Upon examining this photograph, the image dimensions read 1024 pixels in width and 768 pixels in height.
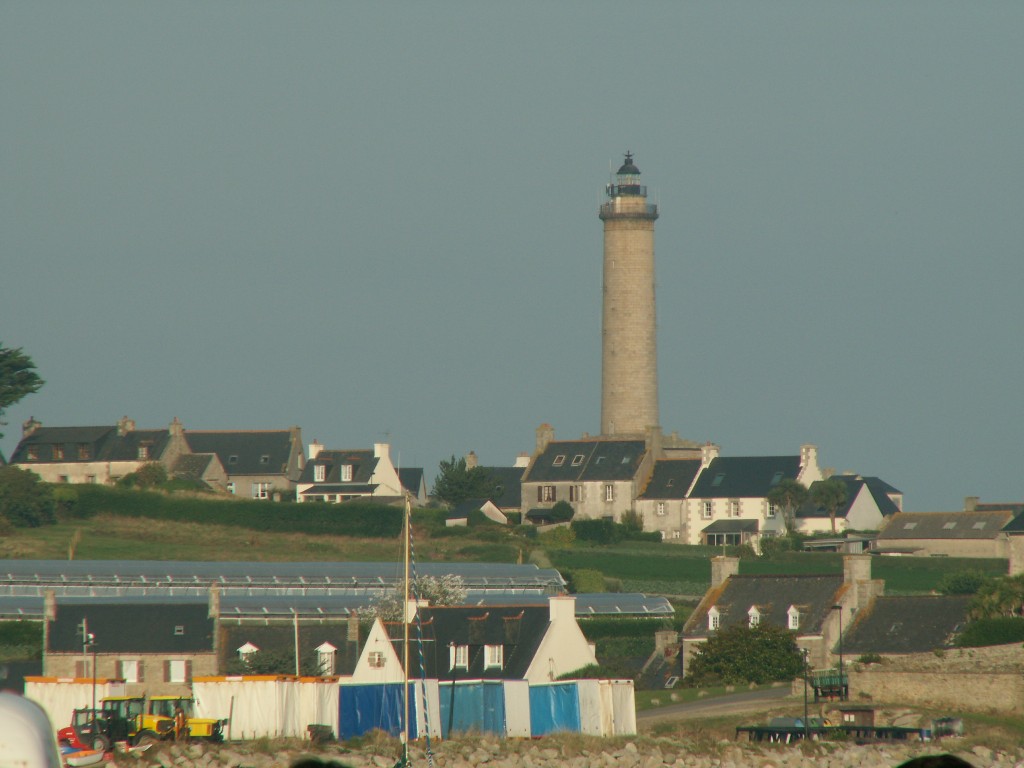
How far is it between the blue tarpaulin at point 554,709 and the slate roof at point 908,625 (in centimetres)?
1328

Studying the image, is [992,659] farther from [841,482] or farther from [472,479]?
[472,479]

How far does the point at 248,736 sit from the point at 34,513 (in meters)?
41.4

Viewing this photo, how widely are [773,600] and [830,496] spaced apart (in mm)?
31817

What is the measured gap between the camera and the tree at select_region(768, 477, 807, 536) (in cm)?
8044

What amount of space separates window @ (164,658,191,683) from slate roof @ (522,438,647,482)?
4128 centimetres

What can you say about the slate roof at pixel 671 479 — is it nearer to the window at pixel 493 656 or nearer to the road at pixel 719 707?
the window at pixel 493 656

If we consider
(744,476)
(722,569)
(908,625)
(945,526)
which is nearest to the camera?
(908,625)

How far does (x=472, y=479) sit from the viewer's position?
86562 millimetres

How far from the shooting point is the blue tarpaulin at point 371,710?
33906 mm

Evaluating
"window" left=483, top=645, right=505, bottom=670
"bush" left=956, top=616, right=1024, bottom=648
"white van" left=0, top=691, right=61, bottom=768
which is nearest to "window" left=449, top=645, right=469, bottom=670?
"window" left=483, top=645, right=505, bottom=670

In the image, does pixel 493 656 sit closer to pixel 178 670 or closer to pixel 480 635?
pixel 480 635

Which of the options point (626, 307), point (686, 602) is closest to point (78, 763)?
point (686, 602)

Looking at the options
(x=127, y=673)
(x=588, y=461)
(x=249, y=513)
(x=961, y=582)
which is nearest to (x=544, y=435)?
(x=588, y=461)

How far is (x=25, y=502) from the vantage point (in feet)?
236
